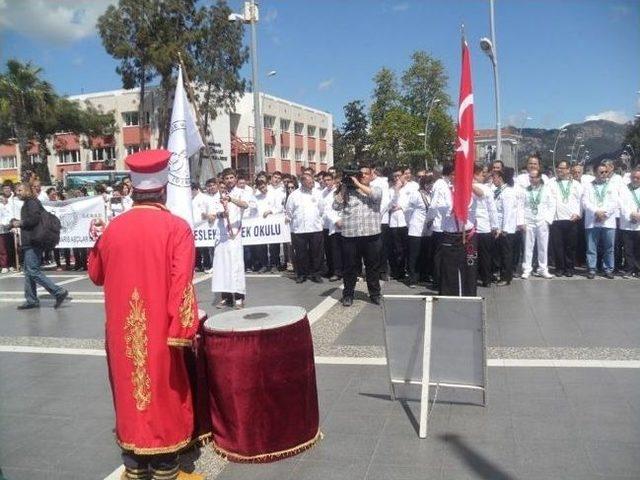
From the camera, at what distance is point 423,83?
66250 millimetres

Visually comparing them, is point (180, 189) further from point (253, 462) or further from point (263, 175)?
point (263, 175)

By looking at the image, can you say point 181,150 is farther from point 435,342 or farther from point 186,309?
point 435,342

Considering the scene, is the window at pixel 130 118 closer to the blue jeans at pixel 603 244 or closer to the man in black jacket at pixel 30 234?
the man in black jacket at pixel 30 234

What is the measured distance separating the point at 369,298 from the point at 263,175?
4.91 meters

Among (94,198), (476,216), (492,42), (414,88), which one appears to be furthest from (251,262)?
(414,88)

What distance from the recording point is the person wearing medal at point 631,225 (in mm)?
10359

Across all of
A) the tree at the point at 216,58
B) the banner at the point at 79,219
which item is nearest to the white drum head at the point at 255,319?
the banner at the point at 79,219

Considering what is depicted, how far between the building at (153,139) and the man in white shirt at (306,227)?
31.0 m

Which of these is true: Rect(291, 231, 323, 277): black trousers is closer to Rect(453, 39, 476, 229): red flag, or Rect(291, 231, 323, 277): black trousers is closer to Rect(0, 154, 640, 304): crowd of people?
Rect(0, 154, 640, 304): crowd of people

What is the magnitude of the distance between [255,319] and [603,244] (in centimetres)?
838

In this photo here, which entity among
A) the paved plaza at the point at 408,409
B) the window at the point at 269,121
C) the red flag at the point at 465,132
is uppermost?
the window at the point at 269,121

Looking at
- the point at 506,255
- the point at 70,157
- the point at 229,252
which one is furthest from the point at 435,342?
the point at 70,157

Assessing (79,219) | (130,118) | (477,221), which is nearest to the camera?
(477,221)

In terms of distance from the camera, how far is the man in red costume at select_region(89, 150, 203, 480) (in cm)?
352
